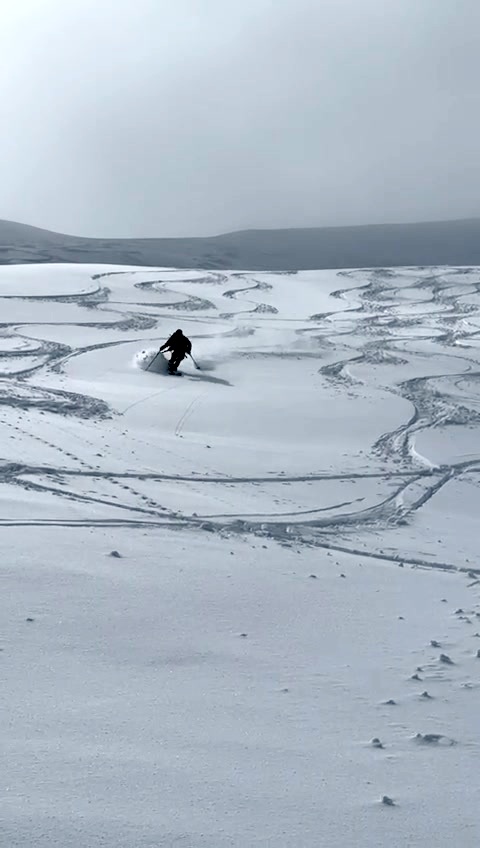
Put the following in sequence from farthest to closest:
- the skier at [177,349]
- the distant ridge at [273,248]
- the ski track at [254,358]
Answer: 1. the distant ridge at [273,248]
2. the skier at [177,349]
3. the ski track at [254,358]

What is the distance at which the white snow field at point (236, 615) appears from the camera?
300 cm

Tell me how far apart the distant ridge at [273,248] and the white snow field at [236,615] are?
24.9 m

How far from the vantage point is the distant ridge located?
120 ft

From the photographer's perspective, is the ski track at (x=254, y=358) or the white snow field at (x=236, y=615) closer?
the white snow field at (x=236, y=615)

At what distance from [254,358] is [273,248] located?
3178 cm

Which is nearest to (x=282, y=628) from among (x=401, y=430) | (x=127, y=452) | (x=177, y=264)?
(x=127, y=452)

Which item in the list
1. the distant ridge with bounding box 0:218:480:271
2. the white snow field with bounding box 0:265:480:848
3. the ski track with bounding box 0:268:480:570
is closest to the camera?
the white snow field with bounding box 0:265:480:848

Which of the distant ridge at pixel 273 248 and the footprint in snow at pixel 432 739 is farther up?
the distant ridge at pixel 273 248

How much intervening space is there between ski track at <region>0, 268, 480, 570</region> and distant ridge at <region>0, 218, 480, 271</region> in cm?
A: 1004

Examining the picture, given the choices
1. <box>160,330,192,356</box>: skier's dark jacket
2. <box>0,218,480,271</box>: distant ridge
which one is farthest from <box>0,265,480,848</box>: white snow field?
<box>0,218,480,271</box>: distant ridge

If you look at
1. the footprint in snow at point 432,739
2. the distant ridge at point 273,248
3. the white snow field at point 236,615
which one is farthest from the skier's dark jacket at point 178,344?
the distant ridge at point 273,248

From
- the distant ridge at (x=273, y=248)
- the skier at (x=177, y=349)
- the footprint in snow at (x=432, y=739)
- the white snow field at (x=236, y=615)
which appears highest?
the distant ridge at (x=273, y=248)

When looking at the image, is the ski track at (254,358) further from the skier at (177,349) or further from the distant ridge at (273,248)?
the distant ridge at (273,248)

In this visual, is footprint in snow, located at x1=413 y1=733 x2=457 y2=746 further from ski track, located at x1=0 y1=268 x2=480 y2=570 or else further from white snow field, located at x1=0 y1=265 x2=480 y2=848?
ski track, located at x1=0 y1=268 x2=480 y2=570
